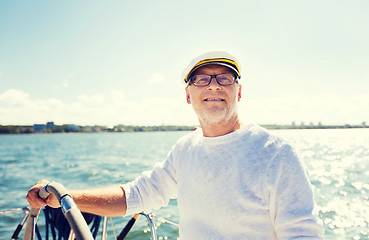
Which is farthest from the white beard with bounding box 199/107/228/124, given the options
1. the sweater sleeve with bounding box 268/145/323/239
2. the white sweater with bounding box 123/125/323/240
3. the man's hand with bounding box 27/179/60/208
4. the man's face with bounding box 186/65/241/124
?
the man's hand with bounding box 27/179/60/208

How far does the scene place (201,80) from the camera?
1646 millimetres

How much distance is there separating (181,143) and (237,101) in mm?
552

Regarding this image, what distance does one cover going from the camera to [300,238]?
3.71 feet

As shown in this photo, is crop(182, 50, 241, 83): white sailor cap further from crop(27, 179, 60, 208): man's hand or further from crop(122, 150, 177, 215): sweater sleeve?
crop(27, 179, 60, 208): man's hand

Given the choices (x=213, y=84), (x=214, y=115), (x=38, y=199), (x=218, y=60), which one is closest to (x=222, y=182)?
(x=214, y=115)

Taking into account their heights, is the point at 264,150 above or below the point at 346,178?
above

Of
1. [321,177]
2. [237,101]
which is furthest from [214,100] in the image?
[321,177]

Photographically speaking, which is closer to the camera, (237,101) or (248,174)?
(248,174)

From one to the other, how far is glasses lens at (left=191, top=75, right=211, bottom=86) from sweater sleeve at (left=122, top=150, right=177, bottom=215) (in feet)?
2.07

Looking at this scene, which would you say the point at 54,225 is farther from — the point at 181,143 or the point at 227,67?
the point at 227,67

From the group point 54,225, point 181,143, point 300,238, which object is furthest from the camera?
point 54,225

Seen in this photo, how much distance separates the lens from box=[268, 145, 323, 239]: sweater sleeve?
1134 mm

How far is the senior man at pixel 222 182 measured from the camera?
46.9 inches

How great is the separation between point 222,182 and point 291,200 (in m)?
0.41
